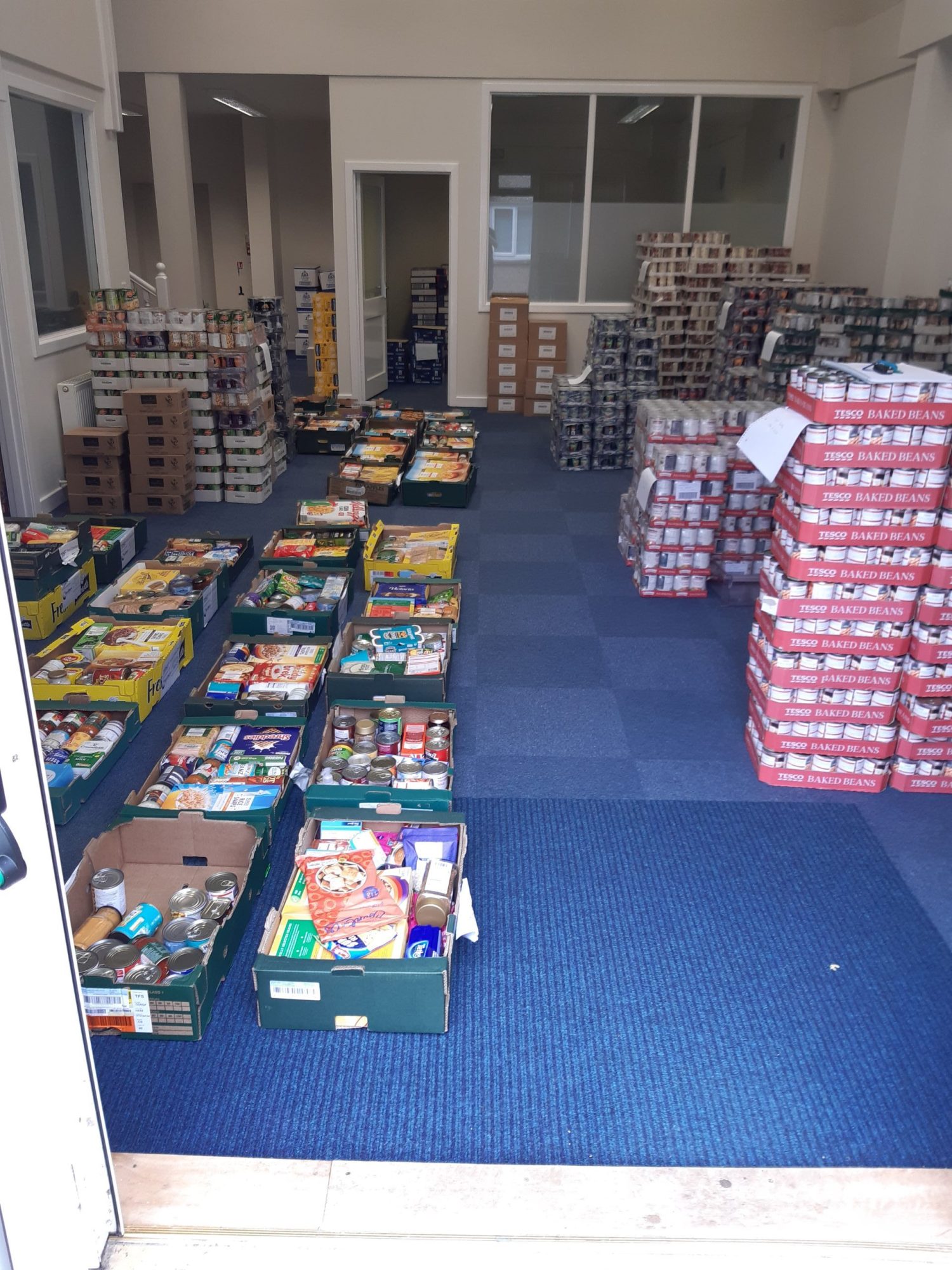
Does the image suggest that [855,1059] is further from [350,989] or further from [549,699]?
[549,699]

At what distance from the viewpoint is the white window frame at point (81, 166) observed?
6113 mm

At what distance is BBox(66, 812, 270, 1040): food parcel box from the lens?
243 centimetres

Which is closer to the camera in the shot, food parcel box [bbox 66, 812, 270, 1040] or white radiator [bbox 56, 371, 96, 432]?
food parcel box [bbox 66, 812, 270, 1040]

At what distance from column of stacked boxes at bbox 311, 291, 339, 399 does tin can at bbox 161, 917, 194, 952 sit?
8.67 m

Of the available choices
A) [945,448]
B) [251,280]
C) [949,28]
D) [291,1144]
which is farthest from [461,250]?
[291,1144]

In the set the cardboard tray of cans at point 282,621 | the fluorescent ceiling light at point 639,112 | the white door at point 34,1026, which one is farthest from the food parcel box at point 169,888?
the fluorescent ceiling light at point 639,112

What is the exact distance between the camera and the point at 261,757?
3523mm

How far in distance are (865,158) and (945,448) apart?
7.24 m

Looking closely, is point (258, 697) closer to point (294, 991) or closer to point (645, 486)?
point (294, 991)

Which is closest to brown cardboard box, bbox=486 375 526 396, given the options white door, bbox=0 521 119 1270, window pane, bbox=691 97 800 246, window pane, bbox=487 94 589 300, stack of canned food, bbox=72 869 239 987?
window pane, bbox=487 94 589 300

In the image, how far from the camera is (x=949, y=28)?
6.99m

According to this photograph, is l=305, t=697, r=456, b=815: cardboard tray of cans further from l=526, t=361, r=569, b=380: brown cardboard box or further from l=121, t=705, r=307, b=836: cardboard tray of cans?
l=526, t=361, r=569, b=380: brown cardboard box

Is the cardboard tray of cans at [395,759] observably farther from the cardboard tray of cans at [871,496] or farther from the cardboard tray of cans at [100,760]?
the cardboard tray of cans at [871,496]

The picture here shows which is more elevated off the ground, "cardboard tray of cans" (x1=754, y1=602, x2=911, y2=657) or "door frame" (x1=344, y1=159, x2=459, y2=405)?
"door frame" (x1=344, y1=159, x2=459, y2=405)
